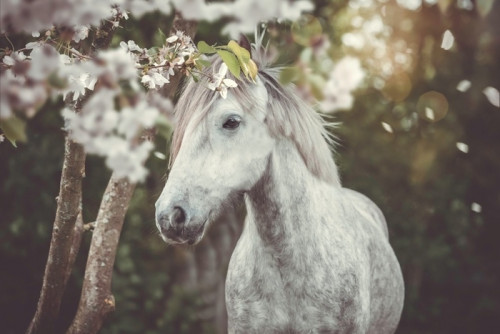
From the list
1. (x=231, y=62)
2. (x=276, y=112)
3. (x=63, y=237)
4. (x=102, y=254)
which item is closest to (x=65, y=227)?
(x=63, y=237)

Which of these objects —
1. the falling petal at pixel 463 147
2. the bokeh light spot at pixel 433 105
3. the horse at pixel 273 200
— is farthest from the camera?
the falling petal at pixel 463 147

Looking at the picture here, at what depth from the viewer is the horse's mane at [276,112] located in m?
2.39

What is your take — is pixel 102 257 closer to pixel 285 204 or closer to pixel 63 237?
pixel 63 237

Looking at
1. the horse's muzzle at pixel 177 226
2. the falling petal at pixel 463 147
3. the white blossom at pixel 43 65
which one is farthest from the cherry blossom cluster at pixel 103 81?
the falling petal at pixel 463 147

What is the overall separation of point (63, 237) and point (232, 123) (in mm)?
1136

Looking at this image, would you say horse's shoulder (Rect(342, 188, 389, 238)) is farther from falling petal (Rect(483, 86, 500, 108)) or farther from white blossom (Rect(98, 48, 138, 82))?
white blossom (Rect(98, 48, 138, 82))

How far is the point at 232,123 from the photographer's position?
235 centimetres

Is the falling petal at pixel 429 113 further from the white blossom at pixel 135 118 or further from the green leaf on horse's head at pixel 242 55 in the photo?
the white blossom at pixel 135 118

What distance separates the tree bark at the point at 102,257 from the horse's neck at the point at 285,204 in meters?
0.82

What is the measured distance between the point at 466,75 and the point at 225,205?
114 cm

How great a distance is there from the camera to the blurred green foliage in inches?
228

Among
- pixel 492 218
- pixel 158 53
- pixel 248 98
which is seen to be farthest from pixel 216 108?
pixel 492 218

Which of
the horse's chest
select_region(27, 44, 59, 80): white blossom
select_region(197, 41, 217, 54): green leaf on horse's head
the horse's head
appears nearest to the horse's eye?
the horse's head

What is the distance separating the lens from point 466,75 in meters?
1.51
